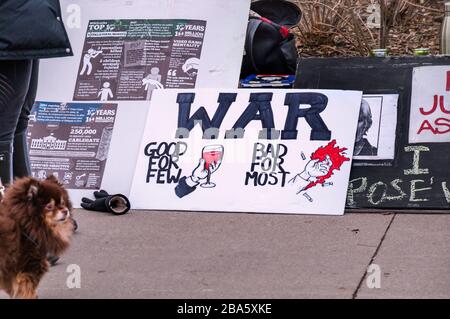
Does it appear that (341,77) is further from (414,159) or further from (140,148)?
(140,148)

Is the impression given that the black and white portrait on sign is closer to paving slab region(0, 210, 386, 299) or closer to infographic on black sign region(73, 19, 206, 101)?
paving slab region(0, 210, 386, 299)

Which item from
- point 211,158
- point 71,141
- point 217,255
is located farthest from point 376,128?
point 71,141

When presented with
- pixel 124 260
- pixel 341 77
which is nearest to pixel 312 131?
pixel 341 77

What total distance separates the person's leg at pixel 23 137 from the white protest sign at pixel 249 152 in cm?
124

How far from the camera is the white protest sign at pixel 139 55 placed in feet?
26.3

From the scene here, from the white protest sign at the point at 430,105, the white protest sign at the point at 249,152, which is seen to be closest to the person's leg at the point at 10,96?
the white protest sign at the point at 249,152

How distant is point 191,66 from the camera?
809cm

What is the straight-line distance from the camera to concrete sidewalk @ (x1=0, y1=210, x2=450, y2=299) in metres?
5.60

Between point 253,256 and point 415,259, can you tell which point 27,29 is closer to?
point 253,256

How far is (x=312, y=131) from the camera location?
24.6 ft

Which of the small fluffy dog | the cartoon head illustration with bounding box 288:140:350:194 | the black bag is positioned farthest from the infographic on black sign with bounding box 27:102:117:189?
the small fluffy dog

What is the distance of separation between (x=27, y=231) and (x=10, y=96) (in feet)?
4.08

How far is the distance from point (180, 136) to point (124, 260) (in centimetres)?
167

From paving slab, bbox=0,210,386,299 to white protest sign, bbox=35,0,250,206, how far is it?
1043 millimetres
